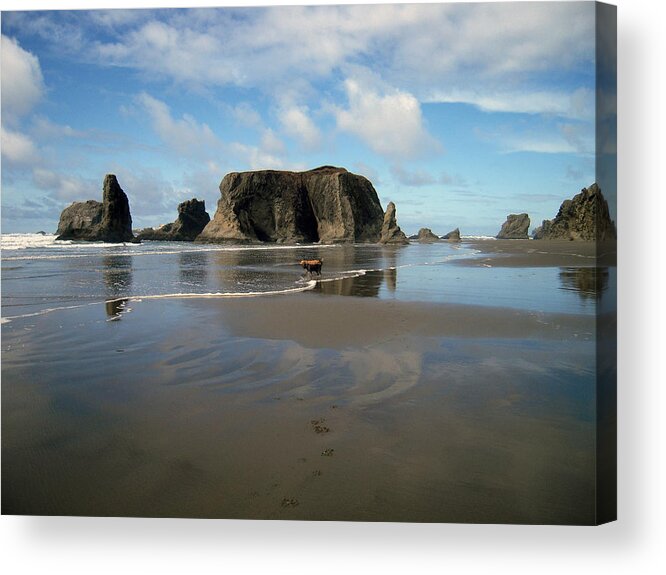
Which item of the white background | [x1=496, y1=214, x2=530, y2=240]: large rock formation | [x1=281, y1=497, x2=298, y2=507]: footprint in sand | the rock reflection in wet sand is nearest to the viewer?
[x1=281, y1=497, x2=298, y2=507]: footprint in sand

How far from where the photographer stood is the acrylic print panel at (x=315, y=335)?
2.89 m

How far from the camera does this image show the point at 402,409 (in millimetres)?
3520

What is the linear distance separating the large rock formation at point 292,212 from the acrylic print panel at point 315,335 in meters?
62.3

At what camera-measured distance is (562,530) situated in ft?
10.1

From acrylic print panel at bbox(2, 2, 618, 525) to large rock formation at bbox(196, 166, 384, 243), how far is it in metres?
62.3

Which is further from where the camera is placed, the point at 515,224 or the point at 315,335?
the point at 515,224

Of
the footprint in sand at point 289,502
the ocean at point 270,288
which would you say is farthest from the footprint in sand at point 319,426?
the ocean at point 270,288

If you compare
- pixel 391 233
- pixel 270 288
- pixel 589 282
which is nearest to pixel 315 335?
pixel 270 288

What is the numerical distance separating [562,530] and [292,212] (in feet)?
247

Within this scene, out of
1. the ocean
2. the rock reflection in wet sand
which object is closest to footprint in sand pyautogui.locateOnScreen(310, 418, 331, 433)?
the rock reflection in wet sand

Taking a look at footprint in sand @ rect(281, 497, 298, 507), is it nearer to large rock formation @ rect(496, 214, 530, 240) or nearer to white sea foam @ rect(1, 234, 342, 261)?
white sea foam @ rect(1, 234, 342, 261)

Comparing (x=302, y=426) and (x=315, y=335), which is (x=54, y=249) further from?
(x=302, y=426)

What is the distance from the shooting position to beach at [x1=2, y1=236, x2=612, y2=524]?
2822 mm

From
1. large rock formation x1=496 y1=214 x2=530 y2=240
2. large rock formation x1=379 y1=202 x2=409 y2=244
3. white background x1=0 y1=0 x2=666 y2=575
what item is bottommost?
white background x1=0 y1=0 x2=666 y2=575
